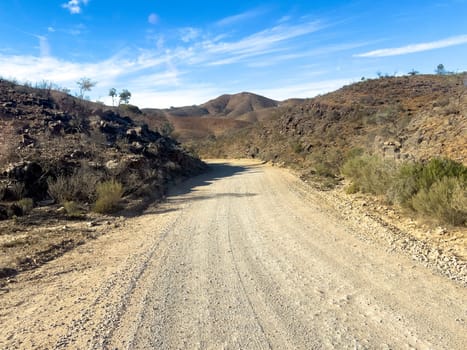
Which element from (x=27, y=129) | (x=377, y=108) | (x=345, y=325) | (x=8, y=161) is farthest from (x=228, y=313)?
(x=377, y=108)

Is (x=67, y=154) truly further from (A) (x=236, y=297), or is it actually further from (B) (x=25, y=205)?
(A) (x=236, y=297)

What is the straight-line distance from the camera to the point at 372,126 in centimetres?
3041

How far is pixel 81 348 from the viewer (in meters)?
3.78

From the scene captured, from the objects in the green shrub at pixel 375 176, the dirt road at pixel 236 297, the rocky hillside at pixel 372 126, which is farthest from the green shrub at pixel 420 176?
the dirt road at pixel 236 297

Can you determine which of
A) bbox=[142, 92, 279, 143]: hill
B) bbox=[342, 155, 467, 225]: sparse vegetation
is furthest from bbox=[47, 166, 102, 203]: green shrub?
bbox=[142, 92, 279, 143]: hill

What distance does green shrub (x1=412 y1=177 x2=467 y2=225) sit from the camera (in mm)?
7824

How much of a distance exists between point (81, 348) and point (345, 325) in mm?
3018

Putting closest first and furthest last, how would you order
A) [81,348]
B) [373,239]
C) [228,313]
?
[81,348], [228,313], [373,239]

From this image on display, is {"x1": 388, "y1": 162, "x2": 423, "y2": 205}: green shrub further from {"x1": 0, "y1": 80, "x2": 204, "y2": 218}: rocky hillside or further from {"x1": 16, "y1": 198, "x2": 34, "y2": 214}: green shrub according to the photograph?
{"x1": 16, "y1": 198, "x2": 34, "y2": 214}: green shrub

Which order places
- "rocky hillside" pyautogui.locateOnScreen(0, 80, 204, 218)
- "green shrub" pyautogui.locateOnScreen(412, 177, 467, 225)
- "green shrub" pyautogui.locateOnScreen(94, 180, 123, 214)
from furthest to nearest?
"rocky hillside" pyautogui.locateOnScreen(0, 80, 204, 218), "green shrub" pyautogui.locateOnScreen(94, 180, 123, 214), "green shrub" pyautogui.locateOnScreen(412, 177, 467, 225)

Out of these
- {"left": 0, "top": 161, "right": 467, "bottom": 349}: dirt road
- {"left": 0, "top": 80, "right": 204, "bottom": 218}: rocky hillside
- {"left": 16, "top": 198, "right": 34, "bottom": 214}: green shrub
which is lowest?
{"left": 0, "top": 161, "right": 467, "bottom": 349}: dirt road

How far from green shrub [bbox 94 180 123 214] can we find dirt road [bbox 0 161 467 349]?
10.7 ft

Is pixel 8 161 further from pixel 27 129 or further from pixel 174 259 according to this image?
pixel 174 259

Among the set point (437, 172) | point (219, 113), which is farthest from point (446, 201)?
point (219, 113)
